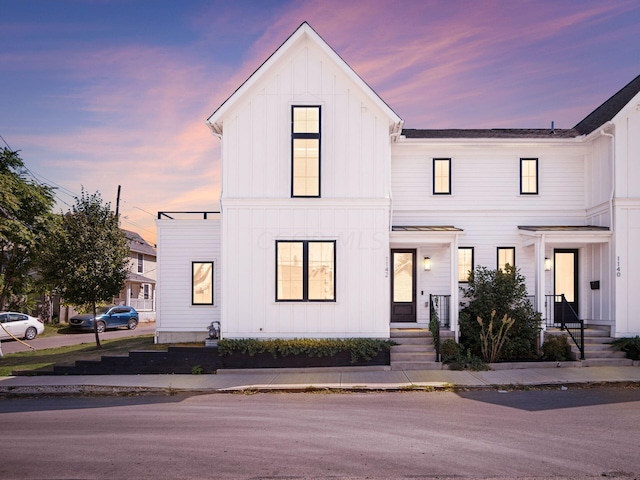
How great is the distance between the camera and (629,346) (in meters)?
15.6

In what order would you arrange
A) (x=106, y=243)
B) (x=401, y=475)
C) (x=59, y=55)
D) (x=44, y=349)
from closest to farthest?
(x=401, y=475) → (x=59, y=55) → (x=106, y=243) → (x=44, y=349)

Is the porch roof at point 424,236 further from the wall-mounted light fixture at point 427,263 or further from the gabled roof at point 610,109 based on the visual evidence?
the gabled roof at point 610,109

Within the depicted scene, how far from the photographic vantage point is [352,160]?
15.8 metres

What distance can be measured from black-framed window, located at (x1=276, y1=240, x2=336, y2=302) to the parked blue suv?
1983cm

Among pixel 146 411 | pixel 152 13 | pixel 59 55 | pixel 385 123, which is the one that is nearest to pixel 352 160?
pixel 385 123

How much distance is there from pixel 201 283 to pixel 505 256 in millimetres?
10325

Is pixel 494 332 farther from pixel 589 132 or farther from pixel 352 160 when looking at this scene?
pixel 589 132

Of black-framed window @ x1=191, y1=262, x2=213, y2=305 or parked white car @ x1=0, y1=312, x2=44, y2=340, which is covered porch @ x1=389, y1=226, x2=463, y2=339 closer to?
black-framed window @ x1=191, y1=262, x2=213, y2=305

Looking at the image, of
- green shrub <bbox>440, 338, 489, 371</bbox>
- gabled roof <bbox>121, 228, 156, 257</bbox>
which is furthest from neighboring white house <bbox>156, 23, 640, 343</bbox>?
gabled roof <bbox>121, 228, 156, 257</bbox>

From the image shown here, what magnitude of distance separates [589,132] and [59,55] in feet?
58.0

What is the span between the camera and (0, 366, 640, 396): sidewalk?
12852 millimetres

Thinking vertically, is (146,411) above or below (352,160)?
below

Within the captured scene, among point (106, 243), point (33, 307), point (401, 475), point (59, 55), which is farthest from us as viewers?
point (33, 307)

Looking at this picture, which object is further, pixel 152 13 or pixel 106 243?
pixel 106 243
